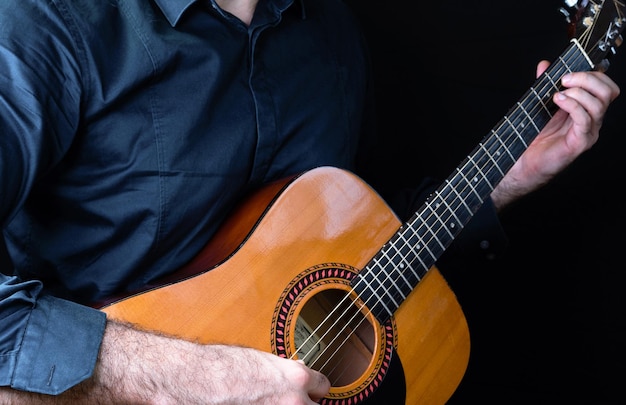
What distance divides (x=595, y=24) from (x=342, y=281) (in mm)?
751

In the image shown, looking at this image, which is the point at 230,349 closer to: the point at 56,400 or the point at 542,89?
the point at 56,400

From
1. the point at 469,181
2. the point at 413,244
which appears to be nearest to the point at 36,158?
the point at 413,244

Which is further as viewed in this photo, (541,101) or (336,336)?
(541,101)

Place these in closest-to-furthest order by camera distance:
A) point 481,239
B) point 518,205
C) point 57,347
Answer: point 57,347 < point 481,239 < point 518,205

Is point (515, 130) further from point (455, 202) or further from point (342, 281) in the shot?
point (342, 281)

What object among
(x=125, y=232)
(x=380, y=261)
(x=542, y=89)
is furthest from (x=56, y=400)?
(x=542, y=89)

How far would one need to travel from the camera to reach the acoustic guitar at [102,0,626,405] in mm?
1070

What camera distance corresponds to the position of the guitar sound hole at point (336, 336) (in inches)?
47.1

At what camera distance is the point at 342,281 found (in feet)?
3.94

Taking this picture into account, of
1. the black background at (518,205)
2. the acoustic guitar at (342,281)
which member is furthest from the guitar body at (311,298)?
the black background at (518,205)

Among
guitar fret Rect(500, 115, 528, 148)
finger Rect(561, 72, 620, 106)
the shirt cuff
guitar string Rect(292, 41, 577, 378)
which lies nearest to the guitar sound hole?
guitar string Rect(292, 41, 577, 378)

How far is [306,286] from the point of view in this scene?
116cm

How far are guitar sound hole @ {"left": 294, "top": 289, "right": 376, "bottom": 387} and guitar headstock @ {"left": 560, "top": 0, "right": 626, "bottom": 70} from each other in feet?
2.38

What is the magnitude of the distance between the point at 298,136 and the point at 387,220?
0.89 ft
